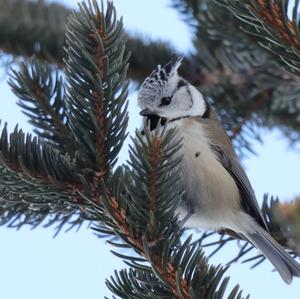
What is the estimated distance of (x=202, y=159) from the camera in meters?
2.06

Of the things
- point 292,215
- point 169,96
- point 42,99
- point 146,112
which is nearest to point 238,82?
point 169,96

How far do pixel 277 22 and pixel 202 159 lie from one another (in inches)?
34.7

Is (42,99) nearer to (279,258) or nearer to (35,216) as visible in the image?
(35,216)

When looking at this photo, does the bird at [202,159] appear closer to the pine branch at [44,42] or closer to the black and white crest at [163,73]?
the black and white crest at [163,73]

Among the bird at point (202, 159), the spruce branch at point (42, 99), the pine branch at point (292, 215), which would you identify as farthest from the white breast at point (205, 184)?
the pine branch at point (292, 215)

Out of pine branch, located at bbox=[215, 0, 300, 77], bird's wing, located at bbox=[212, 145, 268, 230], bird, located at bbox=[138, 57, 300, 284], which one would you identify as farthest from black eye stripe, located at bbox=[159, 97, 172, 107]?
pine branch, located at bbox=[215, 0, 300, 77]

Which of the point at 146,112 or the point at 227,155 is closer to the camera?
the point at 146,112

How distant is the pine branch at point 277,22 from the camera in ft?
3.97

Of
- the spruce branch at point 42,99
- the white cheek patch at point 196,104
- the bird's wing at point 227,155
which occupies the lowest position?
the spruce branch at point 42,99

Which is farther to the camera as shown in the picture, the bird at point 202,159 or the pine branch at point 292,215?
the bird at point 202,159

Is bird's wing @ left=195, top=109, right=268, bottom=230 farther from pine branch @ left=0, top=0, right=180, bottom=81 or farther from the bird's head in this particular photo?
pine branch @ left=0, top=0, right=180, bottom=81

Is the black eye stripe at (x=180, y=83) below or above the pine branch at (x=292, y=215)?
above

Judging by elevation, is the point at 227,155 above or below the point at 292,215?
above

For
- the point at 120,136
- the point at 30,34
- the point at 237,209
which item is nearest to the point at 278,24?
the point at 120,136
